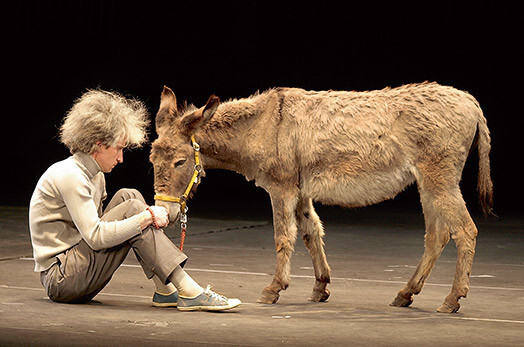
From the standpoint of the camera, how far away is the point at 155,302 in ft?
18.8

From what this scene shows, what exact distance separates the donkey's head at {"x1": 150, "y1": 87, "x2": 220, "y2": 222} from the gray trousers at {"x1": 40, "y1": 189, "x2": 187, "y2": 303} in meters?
0.56

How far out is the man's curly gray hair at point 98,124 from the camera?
5.39 m

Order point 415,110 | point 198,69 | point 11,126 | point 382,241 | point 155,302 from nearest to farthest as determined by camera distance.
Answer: point 155,302
point 415,110
point 382,241
point 198,69
point 11,126

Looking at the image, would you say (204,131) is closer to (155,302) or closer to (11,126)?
(155,302)

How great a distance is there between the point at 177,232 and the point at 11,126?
7612 mm

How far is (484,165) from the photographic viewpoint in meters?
6.31

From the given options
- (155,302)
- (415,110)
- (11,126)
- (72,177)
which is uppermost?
(415,110)

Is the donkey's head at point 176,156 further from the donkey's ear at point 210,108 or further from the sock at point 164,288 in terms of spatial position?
the sock at point 164,288

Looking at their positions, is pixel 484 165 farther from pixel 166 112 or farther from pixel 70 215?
pixel 70 215

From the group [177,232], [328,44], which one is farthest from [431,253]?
[328,44]

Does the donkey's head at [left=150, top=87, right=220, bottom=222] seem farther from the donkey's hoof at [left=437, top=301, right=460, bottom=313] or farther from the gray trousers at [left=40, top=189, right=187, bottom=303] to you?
the donkey's hoof at [left=437, top=301, right=460, bottom=313]

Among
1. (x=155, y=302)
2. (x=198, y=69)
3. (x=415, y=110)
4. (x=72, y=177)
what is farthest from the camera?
(x=198, y=69)

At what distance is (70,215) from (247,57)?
953 centimetres

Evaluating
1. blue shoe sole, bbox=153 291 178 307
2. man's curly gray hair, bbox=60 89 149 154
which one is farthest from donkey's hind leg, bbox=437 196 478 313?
man's curly gray hair, bbox=60 89 149 154
